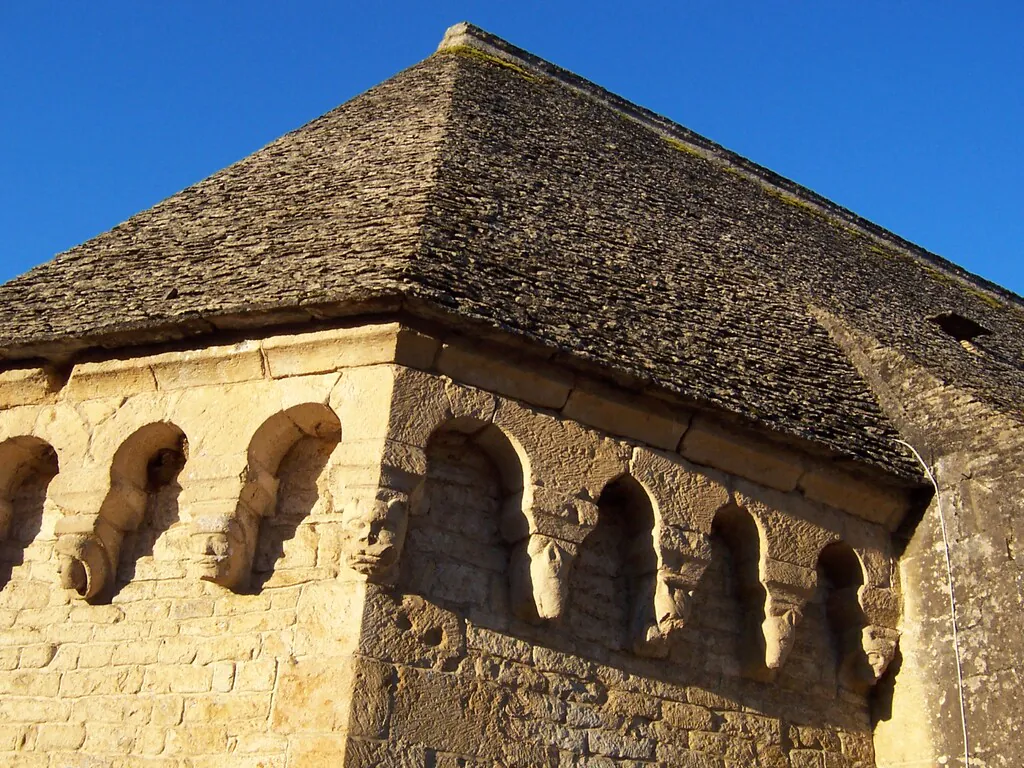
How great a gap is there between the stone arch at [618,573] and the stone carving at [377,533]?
0.97 meters

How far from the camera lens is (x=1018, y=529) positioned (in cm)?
626

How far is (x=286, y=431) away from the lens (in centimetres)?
564

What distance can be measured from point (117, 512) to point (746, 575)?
3.28 meters

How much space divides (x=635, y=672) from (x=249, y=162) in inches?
199

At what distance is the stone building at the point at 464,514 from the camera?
5195 millimetres

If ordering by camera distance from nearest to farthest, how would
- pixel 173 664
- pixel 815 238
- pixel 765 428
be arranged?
1. pixel 173 664
2. pixel 765 428
3. pixel 815 238

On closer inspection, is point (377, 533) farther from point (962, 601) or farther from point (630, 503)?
point (962, 601)

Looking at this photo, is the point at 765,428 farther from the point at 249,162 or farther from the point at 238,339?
the point at 249,162

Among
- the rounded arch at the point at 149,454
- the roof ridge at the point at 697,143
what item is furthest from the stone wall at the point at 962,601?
the roof ridge at the point at 697,143

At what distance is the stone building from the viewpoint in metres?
5.20

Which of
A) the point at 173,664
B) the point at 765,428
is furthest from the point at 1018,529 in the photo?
the point at 173,664

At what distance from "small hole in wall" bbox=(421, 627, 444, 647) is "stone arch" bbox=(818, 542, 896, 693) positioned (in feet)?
8.14

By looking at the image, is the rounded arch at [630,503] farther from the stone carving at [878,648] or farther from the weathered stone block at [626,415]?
the stone carving at [878,648]

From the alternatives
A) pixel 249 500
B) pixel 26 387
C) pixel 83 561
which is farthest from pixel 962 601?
pixel 26 387
